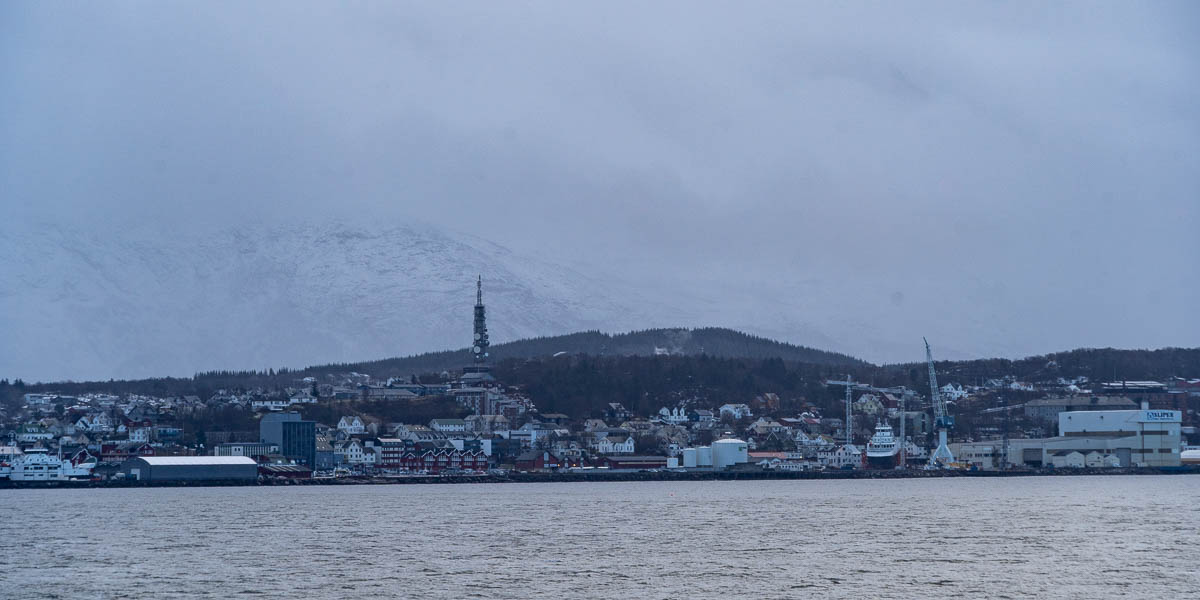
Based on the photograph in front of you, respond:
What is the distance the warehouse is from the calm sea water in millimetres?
26471

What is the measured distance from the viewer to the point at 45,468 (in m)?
96.6

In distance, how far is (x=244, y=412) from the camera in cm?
13612

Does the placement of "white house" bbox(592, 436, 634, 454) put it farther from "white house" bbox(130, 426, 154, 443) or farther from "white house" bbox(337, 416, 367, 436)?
"white house" bbox(130, 426, 154, 443)

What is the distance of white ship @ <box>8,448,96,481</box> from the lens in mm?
A: 95125

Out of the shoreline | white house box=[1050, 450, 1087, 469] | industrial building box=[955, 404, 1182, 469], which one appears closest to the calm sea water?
the shoreline

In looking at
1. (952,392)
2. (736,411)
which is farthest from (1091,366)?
(736,411)

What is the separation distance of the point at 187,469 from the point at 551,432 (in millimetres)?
45003

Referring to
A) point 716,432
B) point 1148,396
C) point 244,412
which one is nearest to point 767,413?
point 716,432

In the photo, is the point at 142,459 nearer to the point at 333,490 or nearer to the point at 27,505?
the point at 333,490

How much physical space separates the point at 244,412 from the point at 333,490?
52.3 metres

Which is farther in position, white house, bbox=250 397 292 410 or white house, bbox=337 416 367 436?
white house, bbox=250 397 292 410

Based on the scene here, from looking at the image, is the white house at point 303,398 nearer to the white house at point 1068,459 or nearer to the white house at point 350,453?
the white house at point 350,453

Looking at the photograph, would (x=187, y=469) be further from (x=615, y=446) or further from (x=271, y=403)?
(x=271, y=403)

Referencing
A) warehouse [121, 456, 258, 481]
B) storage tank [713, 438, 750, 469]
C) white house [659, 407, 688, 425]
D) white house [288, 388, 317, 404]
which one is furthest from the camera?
white house [659, 407, 688, 425]
